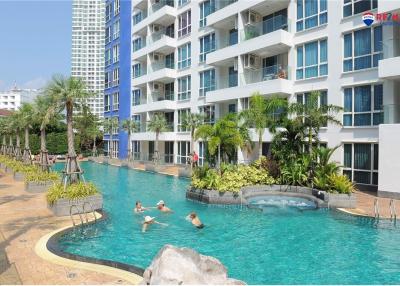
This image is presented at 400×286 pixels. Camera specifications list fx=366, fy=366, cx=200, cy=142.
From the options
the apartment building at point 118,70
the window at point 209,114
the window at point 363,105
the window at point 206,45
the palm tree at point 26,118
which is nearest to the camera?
the window at point 363,105

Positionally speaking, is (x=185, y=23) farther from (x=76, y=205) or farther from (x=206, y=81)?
(x=76, y=205)

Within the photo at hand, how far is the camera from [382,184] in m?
20.3

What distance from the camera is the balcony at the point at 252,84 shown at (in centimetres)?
2759

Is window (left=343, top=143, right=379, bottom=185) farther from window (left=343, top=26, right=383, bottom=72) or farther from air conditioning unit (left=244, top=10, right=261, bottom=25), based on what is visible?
air conditioning unit (left=244, top=10, right=261, bottom=25)

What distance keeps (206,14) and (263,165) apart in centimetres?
2081

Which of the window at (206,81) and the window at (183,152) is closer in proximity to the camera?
the window at (206,81)

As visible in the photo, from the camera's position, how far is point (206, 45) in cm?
3784

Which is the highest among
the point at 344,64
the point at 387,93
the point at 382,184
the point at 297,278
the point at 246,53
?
the point at 246,53

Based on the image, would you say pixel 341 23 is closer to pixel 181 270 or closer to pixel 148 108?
pixel 181 270

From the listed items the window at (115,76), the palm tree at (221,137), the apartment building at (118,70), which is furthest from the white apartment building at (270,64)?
the window at (115,76)

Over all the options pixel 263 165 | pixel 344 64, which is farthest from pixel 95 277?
pixel 344 64

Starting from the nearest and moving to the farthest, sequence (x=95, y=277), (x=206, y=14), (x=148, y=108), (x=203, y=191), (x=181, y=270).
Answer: (x=181, y=270) → (x=95, y=277) → (x=203, y=191) → (x=206, y=14) → (x=148, y=108)

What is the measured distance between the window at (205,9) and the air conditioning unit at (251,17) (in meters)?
6.33

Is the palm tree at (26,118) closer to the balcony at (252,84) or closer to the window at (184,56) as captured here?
the balcony at (252,84)
